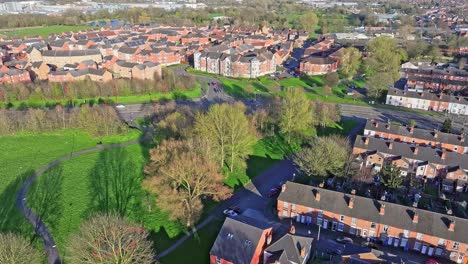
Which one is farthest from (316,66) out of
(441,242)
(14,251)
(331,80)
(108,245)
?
(14,251)

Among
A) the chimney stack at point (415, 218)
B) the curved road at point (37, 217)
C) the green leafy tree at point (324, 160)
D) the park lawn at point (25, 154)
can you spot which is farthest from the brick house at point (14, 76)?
the chimney stack at point (415, 218)

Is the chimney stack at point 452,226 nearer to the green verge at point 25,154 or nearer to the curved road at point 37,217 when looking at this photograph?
the curved road at point 37,217

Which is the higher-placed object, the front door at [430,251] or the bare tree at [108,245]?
the bare tree at [108,245]

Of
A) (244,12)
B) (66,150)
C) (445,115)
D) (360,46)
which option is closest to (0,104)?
(66,150)

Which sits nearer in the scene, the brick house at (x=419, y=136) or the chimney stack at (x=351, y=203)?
the chimney stack at (x=351, y=203)

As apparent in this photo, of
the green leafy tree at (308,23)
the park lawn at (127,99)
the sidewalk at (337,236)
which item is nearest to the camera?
the sidewalk at (337,236)

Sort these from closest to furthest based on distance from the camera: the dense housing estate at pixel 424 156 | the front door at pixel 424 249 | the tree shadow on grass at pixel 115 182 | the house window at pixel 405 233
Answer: the front door at pixel 424 249, the house window at pixel 405 233, the tree shadow on grass at pixel 115 182, the dense housing estate at pixel 424 156
